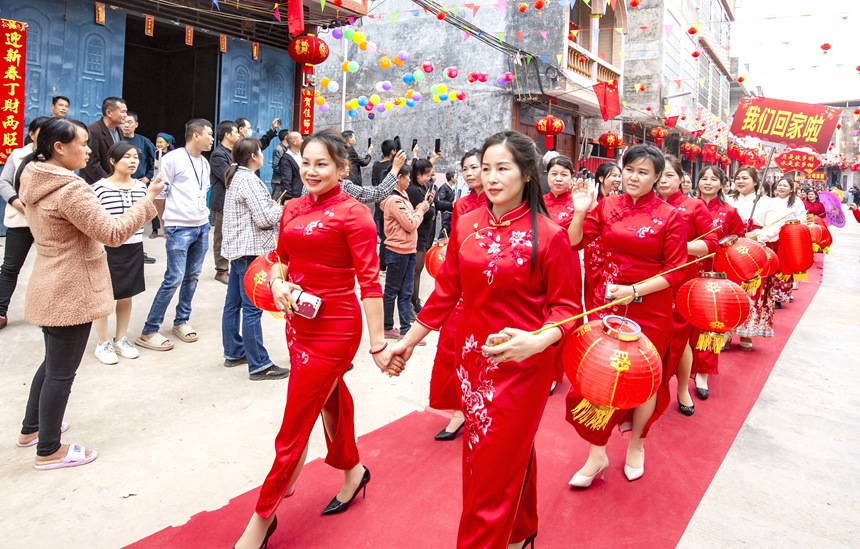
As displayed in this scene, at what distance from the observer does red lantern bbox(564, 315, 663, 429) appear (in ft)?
7.11

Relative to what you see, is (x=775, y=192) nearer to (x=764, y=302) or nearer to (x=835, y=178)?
(x=764, y=302)

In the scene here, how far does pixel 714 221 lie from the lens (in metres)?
4.52

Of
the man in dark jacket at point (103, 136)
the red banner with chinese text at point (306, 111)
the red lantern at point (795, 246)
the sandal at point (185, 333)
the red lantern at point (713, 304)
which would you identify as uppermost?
the red banner with chinese text at point (306, 111)

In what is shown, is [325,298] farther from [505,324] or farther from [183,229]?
[183,229]

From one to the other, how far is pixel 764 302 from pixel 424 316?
16.2 feet

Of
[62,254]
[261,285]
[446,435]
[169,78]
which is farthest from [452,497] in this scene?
[169,78]

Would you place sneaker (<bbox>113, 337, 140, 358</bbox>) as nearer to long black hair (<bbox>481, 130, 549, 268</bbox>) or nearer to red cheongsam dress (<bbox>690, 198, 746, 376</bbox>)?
long black hair (<bbox>481, 130, 549, 268</bbox>)

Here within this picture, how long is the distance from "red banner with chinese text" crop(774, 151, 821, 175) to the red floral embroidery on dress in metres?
9.20

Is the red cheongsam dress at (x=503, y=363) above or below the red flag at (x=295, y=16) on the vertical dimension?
below

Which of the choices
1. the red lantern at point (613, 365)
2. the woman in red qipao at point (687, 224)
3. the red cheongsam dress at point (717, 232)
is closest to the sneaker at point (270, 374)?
the red lantern at point (613, 365)

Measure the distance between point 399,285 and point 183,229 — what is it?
1.86m

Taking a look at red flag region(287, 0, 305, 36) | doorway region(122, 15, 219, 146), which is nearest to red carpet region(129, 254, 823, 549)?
red flag region(287, 0, 305, 36)

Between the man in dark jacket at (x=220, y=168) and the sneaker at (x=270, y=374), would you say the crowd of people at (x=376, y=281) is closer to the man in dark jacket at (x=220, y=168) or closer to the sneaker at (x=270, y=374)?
the sneaker at (x=270, y=374)

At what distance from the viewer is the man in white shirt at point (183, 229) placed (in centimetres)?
454
